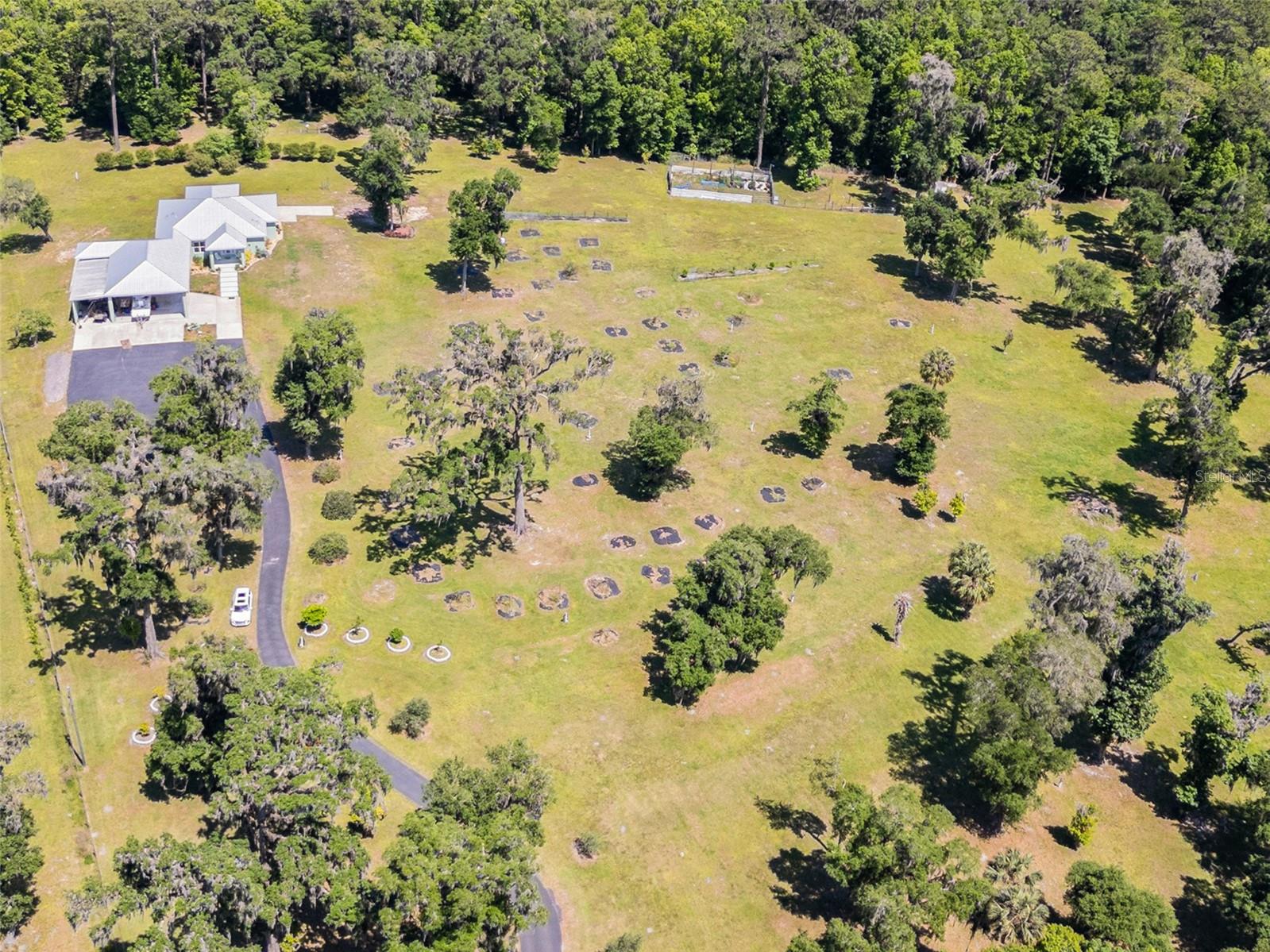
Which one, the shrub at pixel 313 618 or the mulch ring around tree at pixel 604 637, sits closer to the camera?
the shrub at pixel 313 618

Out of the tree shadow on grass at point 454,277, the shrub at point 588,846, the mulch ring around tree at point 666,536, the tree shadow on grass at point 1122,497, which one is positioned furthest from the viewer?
the tree shadow on grass at point 454,277

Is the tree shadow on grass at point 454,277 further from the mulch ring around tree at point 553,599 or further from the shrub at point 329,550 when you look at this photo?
the mulch ring around tree at point 553,599

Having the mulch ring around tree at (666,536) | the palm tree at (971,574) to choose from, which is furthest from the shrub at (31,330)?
the palm tree at (971,574)

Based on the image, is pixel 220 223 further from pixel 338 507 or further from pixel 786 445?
pixel 786 445

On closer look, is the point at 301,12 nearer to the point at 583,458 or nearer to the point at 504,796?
the point at 583,458

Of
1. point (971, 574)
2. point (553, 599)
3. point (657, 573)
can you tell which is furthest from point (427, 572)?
point (971, 574)

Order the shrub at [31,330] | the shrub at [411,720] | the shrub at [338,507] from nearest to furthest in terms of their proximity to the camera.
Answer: the shrub at [411,720]
the shrub at [338,507]
the shrub at [31,330]

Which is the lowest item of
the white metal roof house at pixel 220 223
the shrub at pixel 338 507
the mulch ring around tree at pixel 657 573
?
the mulch ring around tree at pixel 657 573
